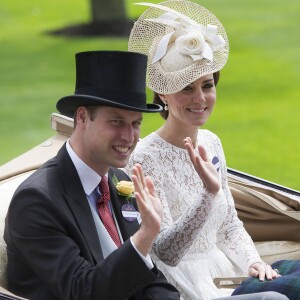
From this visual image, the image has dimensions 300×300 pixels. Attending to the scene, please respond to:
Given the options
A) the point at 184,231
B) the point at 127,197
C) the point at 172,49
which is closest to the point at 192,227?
the point at 184,231

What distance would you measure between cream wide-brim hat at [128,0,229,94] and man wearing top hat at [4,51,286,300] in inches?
18.6

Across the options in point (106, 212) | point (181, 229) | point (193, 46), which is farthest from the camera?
point (193, 46)

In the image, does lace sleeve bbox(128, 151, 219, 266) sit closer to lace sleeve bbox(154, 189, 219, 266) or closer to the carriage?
lace sleeve bbox(154, 189, 219, 266)

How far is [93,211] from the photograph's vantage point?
4273 millimetres

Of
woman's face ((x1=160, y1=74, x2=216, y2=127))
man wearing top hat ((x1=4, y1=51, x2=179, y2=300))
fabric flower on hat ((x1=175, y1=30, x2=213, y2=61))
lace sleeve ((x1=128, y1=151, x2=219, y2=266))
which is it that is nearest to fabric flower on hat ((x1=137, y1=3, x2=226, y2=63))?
fabric flower on hat ((x1=175, y1=30, x2=213, y2=61))

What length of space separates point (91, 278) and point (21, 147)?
6.77 metres

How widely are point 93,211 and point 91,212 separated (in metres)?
0.02


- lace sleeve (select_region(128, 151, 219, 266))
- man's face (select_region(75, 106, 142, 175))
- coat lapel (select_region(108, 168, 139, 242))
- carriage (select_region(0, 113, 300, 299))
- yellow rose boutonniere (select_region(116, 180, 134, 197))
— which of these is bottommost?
carriage (select_region(0, 113, 300, 299))

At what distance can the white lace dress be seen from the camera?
15.1 ft

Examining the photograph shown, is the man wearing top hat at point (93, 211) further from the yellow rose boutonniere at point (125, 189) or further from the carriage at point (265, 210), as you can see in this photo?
the carriage at point (265, 210)

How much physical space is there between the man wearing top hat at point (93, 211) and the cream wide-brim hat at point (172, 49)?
47 cm

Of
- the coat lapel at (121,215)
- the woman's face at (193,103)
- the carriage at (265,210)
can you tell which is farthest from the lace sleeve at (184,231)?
the carriage at (265,210)

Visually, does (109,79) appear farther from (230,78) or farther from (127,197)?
(230,78)

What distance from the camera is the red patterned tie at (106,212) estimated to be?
432 cm
